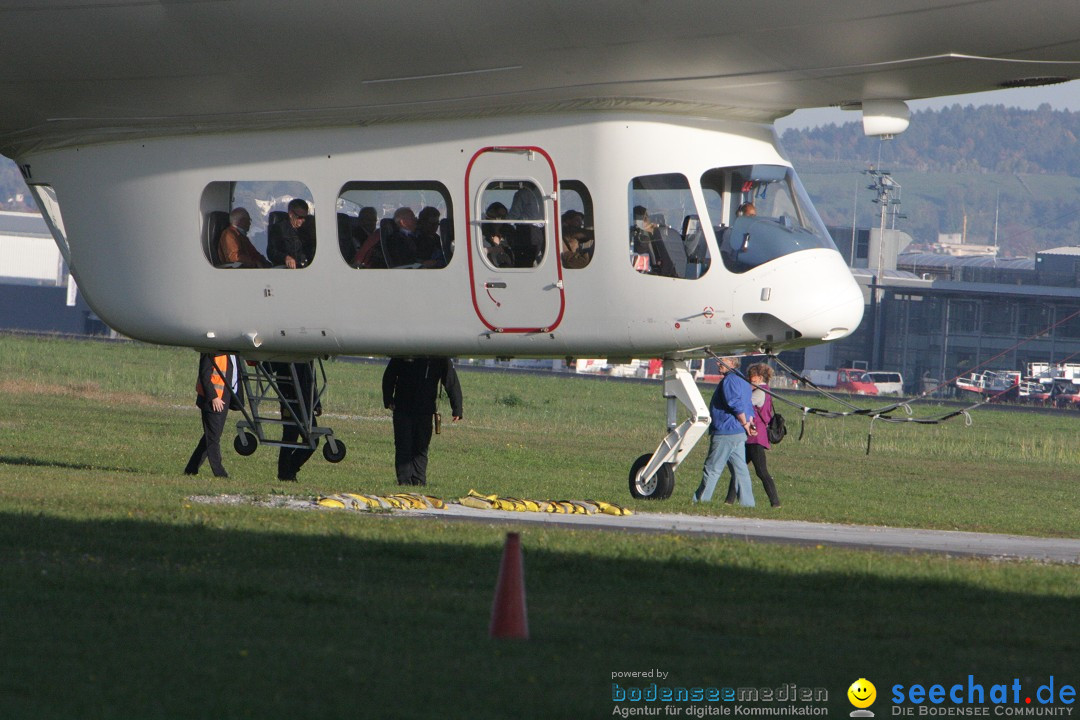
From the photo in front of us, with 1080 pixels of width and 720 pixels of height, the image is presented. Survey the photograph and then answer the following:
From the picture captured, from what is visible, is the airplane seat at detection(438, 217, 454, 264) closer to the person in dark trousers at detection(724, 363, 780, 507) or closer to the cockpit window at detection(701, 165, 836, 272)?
the cockpit window at detection(701, 165, 836, 272)

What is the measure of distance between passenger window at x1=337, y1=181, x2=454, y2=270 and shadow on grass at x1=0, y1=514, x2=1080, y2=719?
153 inches

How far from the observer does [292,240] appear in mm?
15461

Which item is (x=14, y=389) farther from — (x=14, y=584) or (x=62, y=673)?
(x=62, y=673)

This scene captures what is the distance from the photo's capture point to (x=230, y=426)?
3253cm

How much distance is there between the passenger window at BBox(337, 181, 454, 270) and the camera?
49.0 feet

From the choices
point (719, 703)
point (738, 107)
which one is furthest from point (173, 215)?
point (719, 703)

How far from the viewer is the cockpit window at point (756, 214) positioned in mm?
14742

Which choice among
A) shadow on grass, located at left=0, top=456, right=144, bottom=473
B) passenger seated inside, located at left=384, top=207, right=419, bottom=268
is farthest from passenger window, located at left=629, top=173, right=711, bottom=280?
shadow on grass, located at left=0, top=456, right=144, bottom=473

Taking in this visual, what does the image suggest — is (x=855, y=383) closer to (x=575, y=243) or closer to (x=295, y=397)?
(x=295, y=397)

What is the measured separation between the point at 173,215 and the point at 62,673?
9.37 metres

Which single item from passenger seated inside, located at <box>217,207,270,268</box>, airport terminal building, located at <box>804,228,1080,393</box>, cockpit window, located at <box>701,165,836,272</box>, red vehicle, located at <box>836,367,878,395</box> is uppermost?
cockpit window, located at <box>701,165,836,272</box>

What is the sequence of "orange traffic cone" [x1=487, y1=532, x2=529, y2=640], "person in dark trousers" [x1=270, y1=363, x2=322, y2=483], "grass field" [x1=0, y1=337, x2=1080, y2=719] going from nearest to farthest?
"grass field" [x1=0, y1=337, x2=1080, y2=719], "orange traffic cone" [x1=487, y1=532, x2=529, y2=640], "person in dark trousers" [x1=270, y1=363, x2=322, y2=483]

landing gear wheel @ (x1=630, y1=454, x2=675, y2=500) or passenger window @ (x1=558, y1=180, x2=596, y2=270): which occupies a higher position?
passenger window @ (x1=558, y1=180, x2=596, y2=270)

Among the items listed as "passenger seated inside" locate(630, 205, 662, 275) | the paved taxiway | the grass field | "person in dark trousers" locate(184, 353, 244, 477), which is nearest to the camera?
the grass field
